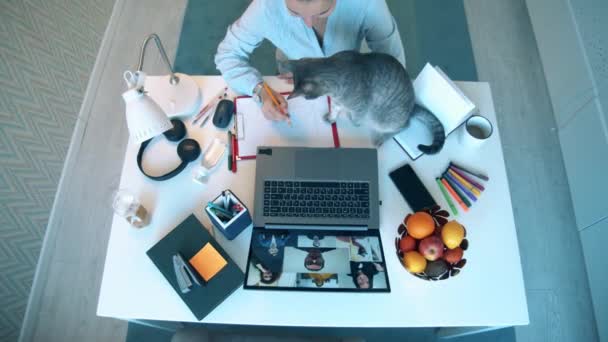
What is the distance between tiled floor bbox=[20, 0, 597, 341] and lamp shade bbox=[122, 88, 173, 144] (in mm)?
1191

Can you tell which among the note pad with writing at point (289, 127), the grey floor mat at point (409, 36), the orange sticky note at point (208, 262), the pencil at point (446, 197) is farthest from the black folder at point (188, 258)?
the grey floor mat at point (409, 36)

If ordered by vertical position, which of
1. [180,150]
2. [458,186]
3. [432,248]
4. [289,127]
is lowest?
[432,248]

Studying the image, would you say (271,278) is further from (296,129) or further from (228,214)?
(296,129)

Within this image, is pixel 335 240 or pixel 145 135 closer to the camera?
pixel 145 135

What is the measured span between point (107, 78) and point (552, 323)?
2.75m

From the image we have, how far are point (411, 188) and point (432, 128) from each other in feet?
0.71

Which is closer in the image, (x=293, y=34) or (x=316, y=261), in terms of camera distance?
(x=316, y=261)

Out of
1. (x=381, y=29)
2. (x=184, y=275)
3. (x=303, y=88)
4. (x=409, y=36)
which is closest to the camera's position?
(x=184, y=275)

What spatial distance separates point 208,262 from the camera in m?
0.94

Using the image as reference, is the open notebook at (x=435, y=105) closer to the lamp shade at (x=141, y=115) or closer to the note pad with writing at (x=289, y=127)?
the note pad with writing at (x=289, y=127)

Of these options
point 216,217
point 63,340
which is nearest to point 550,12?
point 216,217

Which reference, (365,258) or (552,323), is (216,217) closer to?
(365,258)

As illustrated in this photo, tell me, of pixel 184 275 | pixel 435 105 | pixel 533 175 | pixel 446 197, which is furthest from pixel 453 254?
pixel 533 175

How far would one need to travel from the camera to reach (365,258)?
900 millimetres
